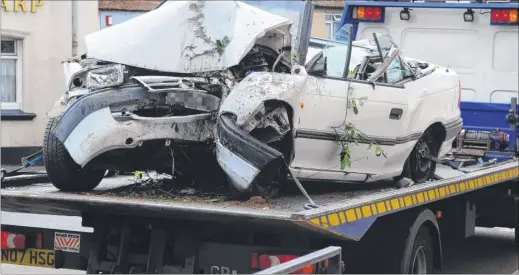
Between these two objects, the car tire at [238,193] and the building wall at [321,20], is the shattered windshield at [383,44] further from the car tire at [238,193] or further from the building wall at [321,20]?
the building wall at [321,20]

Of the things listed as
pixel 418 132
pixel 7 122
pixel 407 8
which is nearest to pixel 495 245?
pixel 407 8

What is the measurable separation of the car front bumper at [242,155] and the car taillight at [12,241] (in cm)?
173

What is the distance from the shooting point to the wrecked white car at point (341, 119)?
587 centimetres

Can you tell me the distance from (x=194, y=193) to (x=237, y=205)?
2.77 feet

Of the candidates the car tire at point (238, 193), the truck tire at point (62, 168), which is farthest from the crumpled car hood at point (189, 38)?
the car tire at point (238, 193)

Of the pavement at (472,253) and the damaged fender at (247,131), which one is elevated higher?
the damaged fender at (247,131)

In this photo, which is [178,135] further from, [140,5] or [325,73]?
[140,5]

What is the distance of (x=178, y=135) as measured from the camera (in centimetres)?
612

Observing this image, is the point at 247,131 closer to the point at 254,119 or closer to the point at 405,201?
the point at 254,119

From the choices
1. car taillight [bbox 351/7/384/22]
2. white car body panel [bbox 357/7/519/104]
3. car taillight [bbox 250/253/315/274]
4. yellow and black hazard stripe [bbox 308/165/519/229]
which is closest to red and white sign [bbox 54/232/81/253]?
car taillight [bbox 250/253/315/274]

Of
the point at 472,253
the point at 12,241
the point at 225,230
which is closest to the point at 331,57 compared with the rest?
the point at 225,230

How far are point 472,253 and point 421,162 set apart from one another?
338cm

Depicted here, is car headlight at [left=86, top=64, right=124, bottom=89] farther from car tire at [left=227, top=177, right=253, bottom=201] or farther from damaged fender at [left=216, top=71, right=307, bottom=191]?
car tire at [left=227, top=177, right=253, bottom=201]

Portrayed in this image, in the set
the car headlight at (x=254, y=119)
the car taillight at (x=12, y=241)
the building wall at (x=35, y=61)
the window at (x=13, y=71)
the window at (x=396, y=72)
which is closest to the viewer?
the car headlight at (x=254, y=119)
